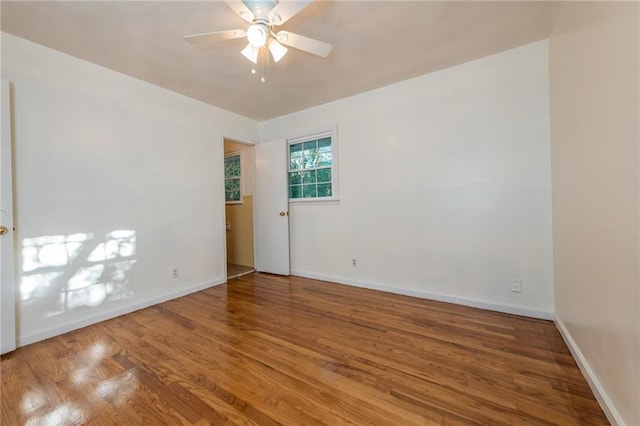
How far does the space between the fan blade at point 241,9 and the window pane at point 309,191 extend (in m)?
2.36

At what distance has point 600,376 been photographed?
138 cm

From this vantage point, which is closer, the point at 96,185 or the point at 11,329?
the point at 11,329

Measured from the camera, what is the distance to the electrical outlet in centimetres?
244

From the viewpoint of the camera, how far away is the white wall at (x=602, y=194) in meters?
1.08

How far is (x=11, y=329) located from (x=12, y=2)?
236 centimetres

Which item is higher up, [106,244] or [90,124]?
[90,124]

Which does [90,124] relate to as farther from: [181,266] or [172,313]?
[172,313]

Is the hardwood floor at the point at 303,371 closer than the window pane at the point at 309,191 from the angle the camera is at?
Result: Yes

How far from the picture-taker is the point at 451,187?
2.76 metres

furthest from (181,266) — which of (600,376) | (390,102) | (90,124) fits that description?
(600,376)

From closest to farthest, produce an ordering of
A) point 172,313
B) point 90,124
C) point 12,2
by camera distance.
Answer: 1. point 12,2
2. point 90,124
3. point 172,313

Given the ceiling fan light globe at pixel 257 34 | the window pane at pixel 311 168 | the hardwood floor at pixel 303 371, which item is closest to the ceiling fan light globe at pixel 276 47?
the ceiling fan light globe at pixel 257 34

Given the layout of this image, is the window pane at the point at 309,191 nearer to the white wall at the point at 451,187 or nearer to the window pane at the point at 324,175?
the window pane at the point at 324,175

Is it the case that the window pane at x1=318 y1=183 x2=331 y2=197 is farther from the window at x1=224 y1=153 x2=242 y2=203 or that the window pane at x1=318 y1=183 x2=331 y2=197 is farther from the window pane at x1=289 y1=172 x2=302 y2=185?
the window at x1=224 y1=153 x2=242 y2=203
